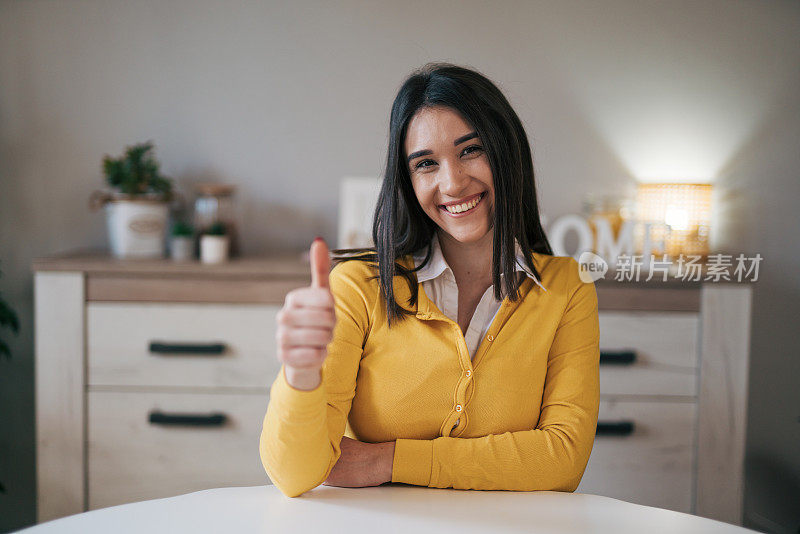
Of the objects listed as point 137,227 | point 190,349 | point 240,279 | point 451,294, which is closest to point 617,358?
point 451,294

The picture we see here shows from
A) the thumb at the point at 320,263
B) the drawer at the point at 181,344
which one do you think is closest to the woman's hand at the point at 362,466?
the thumb at the point at 320,263

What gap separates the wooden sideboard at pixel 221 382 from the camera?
6.35 ft

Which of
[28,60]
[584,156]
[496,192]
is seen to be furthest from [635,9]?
[28,60]

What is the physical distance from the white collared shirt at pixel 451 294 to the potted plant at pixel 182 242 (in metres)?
1.16

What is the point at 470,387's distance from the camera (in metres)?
1.12

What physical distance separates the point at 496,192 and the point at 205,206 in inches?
53.8

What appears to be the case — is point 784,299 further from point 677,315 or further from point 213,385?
point 213,385

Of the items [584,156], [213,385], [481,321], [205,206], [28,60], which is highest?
[28,60]

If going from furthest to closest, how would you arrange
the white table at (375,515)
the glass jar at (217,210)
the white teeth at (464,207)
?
1. the glass jar at (217,210)
2. the white teeth at (464,207)
3. the white table at (375,515)

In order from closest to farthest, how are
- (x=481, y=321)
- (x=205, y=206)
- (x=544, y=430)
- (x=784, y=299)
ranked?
1. (x=544, y=430)
2. (x=481, y=321)
3. (x=205, y=206)
4. (x=784, y=299)

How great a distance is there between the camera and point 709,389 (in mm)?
1976

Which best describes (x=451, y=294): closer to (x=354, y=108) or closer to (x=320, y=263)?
(x=320, y=263)

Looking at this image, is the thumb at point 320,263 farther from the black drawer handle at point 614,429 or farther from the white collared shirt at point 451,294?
the black drawer handle at point 614,429

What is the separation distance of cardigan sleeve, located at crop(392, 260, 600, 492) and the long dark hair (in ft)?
0.45
